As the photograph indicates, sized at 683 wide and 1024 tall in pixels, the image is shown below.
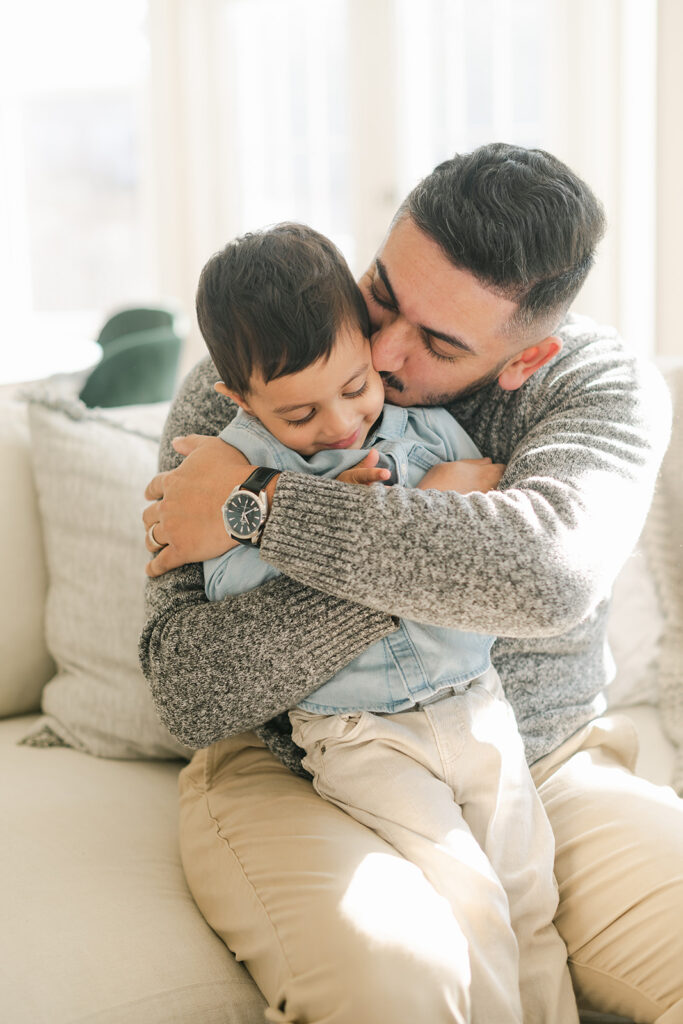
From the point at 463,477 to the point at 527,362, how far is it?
0.73 feet

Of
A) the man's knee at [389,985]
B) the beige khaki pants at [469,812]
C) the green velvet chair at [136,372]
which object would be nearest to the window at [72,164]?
the green velvet chair at [136,372]

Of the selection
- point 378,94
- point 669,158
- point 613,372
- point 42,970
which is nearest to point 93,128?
point 378,94

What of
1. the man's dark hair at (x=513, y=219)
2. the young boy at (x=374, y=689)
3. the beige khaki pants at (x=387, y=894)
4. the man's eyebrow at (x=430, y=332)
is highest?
the man's dark hair at (x=513, y=219)

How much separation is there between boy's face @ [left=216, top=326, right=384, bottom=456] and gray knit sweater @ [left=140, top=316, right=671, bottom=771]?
0.09 m

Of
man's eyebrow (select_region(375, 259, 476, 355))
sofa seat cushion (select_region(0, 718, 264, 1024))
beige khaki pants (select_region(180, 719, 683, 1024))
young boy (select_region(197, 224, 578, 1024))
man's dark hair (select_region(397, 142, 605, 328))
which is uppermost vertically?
man's dark hair (select_region(397, 142, 605, 328))

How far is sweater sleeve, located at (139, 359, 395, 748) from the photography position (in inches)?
43.5

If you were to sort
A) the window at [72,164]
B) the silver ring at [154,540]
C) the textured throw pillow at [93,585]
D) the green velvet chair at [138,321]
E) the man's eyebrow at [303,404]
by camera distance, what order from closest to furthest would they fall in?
the man's eyebrow at [303,404] < the silver ring at [154,540] < the textured throw pillow at [93,585] < the green velvet chair at [138,321] < the window at [72,164]

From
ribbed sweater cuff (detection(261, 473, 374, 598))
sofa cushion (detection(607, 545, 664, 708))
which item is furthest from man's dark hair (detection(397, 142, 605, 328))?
sofa cushion (detection(607, 545, 664, 708))

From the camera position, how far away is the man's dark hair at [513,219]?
1.16m

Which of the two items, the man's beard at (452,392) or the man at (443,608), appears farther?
the man's beard at (452,392)

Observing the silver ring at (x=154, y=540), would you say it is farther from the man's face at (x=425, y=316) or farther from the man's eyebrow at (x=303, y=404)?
the man's face at (x=425, y=316)

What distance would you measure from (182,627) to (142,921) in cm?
34

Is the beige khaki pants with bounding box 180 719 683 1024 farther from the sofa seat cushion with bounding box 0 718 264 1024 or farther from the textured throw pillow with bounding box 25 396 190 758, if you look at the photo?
→ the textured throw pillow with bounding box 25 396 190 758

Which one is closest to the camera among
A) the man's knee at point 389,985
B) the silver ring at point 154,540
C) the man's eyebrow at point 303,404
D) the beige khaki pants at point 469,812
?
the man's knee at point 389,985
